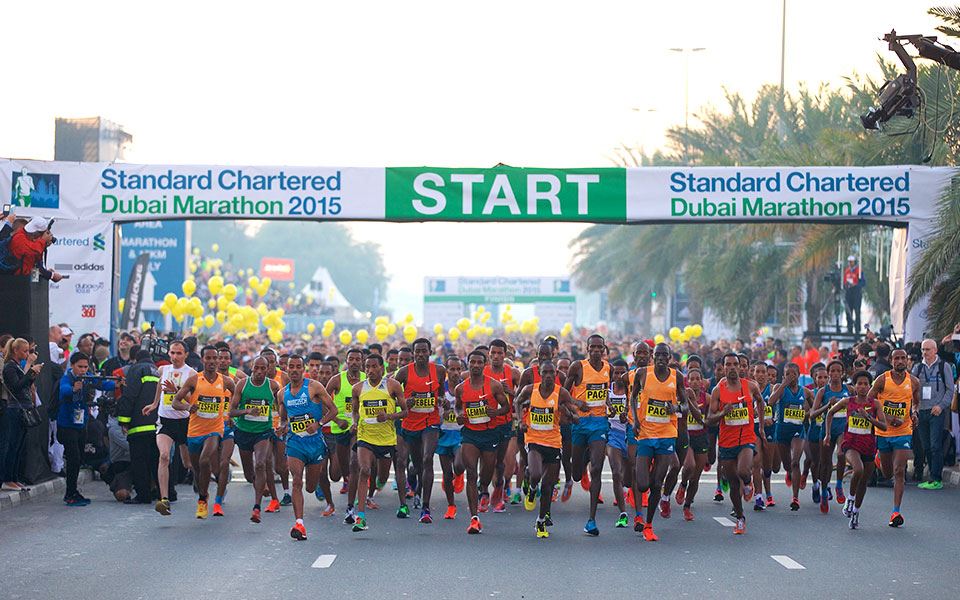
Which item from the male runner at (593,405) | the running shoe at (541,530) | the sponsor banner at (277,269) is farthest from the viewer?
the sponsor banner at (277,269)

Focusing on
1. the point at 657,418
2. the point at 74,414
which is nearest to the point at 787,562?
the point at 657,418

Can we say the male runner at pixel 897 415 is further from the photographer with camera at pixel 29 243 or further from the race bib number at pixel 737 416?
the photographer with camera at pixel 29 243

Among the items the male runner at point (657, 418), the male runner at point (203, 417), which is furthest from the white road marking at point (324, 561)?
the male runner at point (657, 418)

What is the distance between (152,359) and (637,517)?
657cm

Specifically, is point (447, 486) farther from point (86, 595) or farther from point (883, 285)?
point (883, 285)

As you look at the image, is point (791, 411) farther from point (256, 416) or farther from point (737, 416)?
point (256, 416)

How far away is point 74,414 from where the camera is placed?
1602 centimetres

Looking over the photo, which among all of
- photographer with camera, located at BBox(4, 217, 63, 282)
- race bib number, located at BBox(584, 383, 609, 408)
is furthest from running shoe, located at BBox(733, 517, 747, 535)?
photographer with camera, located at BBox(4, 217, 63, 282)

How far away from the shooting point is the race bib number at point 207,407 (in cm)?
1460

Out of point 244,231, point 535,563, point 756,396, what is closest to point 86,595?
point 535,563

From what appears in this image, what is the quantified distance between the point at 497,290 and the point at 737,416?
9323 cm

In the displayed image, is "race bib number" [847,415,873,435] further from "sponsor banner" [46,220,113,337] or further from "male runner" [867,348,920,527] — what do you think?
"sponsor banner" [46,220,113,337]

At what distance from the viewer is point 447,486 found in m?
14.8

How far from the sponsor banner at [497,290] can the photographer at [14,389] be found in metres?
80.2
